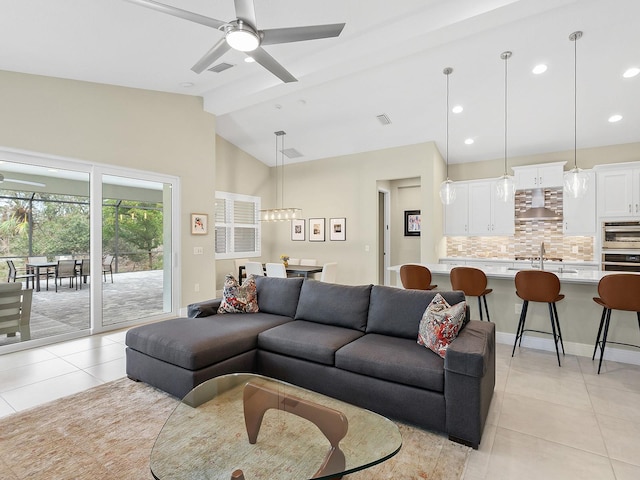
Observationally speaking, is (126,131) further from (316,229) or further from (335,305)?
(316,229)

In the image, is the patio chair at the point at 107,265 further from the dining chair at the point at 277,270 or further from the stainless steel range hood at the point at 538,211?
the stainless steel range hood at the point at 538,211

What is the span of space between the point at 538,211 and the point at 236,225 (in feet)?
20.2

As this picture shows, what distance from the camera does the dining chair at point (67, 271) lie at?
430cm

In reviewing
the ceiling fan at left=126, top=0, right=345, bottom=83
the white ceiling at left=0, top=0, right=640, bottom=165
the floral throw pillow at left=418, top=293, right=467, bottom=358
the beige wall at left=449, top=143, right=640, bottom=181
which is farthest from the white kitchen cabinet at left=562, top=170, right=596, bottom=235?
the ceiling fan at left=126, top=0, right=345, bottom=83

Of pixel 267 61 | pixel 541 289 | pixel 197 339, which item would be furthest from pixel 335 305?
pixel 267 61

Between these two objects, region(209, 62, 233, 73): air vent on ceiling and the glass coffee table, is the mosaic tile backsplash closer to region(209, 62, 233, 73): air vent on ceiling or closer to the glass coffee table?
region(209, 62, 233, 73): air vent on ceiling

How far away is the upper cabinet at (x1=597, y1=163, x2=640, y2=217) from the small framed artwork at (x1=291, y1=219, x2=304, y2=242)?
5.71 m

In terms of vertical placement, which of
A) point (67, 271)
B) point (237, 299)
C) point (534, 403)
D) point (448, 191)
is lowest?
point (534, 403)

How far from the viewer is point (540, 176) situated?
6.14m

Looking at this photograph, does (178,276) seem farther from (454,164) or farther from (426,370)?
(454,164)

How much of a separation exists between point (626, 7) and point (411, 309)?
3705 millimetres

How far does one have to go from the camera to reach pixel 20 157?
13.0 feet

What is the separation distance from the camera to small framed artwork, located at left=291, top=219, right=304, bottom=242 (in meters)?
8.23

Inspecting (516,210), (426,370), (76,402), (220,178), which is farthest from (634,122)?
(76,402)
